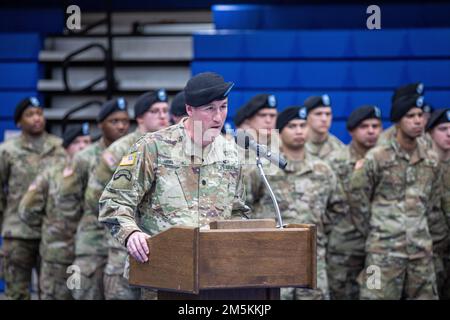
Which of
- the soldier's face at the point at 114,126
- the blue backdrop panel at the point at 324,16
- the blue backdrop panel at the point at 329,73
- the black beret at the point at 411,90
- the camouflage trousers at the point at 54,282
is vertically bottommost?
the camouflage trousers at the point at 54,282

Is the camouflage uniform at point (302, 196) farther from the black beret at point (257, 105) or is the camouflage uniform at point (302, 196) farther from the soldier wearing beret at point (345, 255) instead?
the black beret at point (257, 105)

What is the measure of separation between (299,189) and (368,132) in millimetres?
1649

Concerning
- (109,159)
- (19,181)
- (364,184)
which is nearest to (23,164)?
(19,181)

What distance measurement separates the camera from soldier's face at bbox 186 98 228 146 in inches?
171

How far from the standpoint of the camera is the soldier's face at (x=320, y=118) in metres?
8.44

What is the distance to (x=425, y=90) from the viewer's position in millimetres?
10305

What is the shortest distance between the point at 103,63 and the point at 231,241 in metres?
8.00

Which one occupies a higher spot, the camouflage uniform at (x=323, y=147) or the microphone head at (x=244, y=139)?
the camouflage uniform at (x=323, y=147)

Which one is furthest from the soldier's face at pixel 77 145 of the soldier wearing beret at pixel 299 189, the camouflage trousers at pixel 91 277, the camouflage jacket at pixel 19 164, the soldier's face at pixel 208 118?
the soldier's face at pixel 208 118

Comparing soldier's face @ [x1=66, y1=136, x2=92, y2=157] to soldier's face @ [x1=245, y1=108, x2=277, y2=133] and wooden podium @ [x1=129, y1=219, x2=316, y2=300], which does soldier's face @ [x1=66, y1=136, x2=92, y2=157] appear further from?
wooden podium @ [x1=129, y1=219, x2=316, y2=300]

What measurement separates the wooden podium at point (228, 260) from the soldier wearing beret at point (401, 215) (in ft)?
10.2
